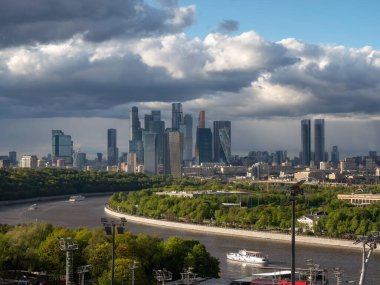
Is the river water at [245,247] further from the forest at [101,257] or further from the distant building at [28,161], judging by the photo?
the distant building at [28,161]

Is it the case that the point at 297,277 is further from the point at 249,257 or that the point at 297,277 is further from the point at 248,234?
the point at 248,234

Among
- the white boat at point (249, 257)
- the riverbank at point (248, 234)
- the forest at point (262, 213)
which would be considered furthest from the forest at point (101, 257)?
the riverbank at point (248, 234)

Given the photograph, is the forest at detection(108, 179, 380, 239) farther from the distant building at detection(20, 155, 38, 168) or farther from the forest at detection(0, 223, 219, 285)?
the distant building at detection(20, 155, 38, 168)

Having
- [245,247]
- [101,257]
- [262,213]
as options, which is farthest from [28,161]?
[101,257]

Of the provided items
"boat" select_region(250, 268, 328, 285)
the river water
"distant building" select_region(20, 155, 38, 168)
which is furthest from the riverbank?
"distant building" select_region(20, 155, 38, 168)

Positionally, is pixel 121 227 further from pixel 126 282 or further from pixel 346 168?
pixel 346 168
